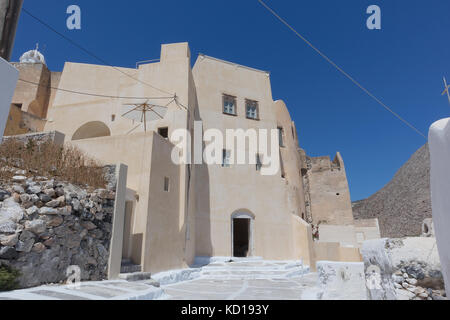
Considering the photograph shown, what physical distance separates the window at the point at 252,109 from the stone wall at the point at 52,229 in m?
11.2

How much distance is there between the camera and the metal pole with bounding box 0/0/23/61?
254 centimetres

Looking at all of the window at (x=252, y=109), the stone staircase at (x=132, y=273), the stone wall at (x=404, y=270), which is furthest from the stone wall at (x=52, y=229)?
the window at (x=252, y=109)

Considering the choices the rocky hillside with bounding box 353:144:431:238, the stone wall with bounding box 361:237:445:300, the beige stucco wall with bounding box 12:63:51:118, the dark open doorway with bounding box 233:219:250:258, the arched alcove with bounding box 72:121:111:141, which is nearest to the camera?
the stone wall with bounding box 361:237:445:300

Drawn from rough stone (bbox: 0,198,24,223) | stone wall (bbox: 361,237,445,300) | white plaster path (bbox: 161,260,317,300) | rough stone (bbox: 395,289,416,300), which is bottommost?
white plaster path (bbox: 161,260,317,300)

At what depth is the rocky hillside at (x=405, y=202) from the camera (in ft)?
88.7

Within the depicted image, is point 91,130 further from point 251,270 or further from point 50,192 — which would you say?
point 251,270

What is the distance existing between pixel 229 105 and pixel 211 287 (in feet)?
34.2

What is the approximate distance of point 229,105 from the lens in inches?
645

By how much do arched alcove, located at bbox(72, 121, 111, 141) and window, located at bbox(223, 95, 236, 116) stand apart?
6.29 m

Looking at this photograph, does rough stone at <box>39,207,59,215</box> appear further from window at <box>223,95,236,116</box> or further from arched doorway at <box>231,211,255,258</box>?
arched doorway at <box>231,211,255,258</box>

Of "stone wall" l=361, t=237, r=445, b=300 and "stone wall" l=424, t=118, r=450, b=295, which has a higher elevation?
"stone wall" l=424, t=118, r=450, b=295

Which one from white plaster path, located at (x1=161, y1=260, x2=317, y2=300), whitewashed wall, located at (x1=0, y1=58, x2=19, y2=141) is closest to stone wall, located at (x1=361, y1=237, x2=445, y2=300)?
white plaster path, located at (x1=161, y1=260, x2=317, y2=300)

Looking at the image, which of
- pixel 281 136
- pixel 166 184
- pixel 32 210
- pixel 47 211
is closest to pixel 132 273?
pixel 47 211
